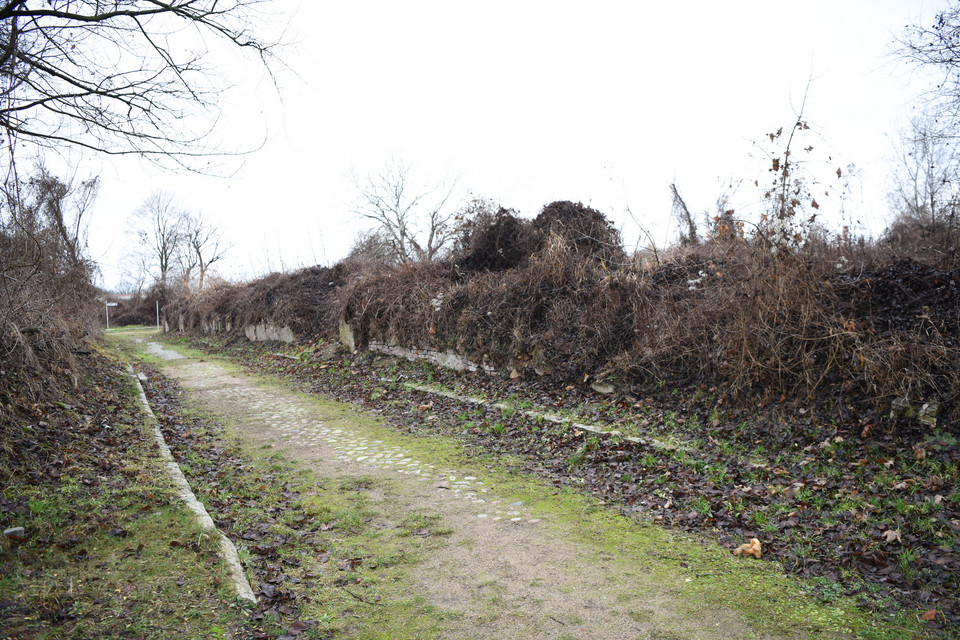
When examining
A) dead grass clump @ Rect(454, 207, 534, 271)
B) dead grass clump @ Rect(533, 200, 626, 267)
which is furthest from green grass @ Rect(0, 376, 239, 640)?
dead grass clump @ Rect(454, 207, 534, 271)

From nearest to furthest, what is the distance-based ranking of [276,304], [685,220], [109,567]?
1. [109,567]
2. [685,220]
3. [276,304]

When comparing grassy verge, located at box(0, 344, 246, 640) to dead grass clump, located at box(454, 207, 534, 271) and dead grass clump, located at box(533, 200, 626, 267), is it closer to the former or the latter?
dead grass clump, located at box(533, 200, 626, 267)

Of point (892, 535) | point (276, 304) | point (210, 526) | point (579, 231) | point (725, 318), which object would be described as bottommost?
point (892, 535)

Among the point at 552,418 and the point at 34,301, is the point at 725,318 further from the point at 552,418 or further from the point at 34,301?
the point at 34,301

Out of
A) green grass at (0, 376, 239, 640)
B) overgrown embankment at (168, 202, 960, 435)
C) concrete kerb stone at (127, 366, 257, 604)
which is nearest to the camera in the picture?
green grass at (0, 376, 239, 640)

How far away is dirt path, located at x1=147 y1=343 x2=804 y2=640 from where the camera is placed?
10.5 feet

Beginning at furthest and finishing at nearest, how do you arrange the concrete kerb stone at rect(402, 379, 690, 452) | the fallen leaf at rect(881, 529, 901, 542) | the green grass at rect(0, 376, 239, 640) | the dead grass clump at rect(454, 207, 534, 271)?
the dead grass clump at rect(454, 207, 534, 271), the concrete kerb stone at rect(402, 379, 690, 452), the fallen leaf at rect(881, 529, 901, 542), the green grass at rect(0, 376, 239, 640)

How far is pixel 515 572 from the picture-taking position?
3881mm

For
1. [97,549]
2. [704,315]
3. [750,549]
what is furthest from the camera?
[704,315]

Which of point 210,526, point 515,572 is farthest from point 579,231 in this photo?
point 210,526

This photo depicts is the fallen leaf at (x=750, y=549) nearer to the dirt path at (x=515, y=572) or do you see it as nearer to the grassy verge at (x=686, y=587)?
the grassy verge at (x=686, y=587)

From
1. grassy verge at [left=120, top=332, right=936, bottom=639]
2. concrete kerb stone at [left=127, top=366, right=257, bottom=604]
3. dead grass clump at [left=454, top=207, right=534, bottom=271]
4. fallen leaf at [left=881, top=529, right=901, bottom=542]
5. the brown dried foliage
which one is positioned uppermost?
dead grass clump at [left=454, top=207, right=534, bottom=271]

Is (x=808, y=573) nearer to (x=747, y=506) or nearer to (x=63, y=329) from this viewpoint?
(x=747, y=506)

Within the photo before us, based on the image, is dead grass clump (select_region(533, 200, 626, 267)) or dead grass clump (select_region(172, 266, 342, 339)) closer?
dead grass clump (select_region(533, 200, 626, 267))
